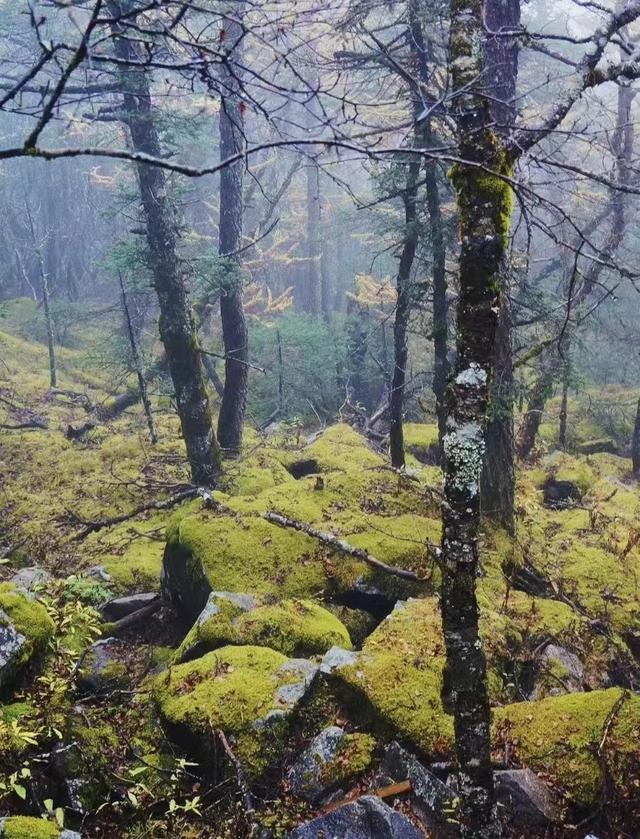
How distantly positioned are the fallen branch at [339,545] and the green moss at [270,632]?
42.6 inches

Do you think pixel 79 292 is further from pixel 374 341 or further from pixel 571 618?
pixel 571 618

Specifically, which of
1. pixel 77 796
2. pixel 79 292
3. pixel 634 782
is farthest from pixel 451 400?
pixel 79 292

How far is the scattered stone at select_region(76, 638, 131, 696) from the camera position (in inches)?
207

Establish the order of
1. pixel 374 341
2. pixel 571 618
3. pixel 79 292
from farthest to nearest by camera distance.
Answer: pixel 79 292, pixel 374 341, pixel 571 618

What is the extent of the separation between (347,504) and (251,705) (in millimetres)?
4384

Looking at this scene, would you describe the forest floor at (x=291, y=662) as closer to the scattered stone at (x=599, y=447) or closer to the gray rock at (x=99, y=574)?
the gray rock at (x=99, y=574)

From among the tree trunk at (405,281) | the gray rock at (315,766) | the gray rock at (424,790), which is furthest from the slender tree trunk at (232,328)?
the gray rock at (424,790)

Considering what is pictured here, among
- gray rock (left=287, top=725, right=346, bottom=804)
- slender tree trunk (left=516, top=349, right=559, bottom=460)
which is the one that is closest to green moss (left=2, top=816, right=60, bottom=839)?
gray rock (left=287, top=725, right=346, bottom=804)

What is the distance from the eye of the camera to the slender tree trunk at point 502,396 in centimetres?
750

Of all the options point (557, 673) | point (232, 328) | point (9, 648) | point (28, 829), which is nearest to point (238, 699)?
point (28, 829)

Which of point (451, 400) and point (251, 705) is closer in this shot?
point (451, 400)

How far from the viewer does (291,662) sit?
5020mm

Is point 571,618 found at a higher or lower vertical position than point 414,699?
lower

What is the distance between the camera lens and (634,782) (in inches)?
149
